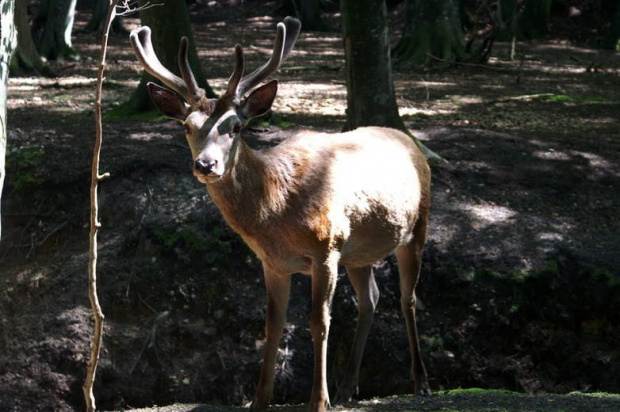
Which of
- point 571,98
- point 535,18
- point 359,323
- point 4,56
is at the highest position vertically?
point 4,56

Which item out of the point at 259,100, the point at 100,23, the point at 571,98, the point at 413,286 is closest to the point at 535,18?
the point at 571,98

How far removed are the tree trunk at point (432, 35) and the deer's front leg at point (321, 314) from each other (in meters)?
12.7

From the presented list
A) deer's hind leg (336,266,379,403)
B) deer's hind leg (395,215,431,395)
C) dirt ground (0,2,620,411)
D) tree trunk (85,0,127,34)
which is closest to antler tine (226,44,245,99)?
deer's hind leg (336,266,379,403)

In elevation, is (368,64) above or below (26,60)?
above

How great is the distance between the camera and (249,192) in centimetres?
523

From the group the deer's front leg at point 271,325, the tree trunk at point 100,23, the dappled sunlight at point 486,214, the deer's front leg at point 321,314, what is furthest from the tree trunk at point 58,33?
the deer's front leg at point 321,314

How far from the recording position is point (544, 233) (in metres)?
8.72

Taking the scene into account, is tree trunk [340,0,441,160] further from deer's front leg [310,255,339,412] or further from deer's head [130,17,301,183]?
deer's front leg [310,255,339,412]

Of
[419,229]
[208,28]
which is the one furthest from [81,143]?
[208,28]

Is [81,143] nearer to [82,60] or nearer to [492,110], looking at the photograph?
[492,110]

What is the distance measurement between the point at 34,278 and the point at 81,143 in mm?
2446

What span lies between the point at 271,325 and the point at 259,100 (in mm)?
1618

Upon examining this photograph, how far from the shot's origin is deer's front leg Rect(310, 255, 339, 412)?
5.52 metres

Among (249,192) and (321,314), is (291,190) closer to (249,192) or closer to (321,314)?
(249,192)
